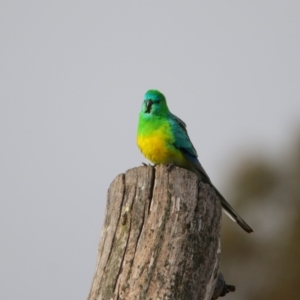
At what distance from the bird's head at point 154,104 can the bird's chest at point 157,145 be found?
0.44 metres

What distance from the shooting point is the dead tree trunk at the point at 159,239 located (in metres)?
5.59

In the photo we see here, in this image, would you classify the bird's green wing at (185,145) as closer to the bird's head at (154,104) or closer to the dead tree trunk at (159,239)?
the bird's head at (154,104)

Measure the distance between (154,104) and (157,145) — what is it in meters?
0.80

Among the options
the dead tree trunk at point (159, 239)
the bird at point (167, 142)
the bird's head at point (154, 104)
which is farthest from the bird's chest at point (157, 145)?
the dead tree trunk at point (159, 239)

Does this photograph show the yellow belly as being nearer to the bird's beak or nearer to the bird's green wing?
the bird's green wing

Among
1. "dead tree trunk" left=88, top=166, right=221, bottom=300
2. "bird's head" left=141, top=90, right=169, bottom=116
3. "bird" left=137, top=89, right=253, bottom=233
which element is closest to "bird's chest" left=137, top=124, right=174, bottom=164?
"bird" left=137, top=89, right=253, bottom=233

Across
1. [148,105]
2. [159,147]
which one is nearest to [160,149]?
[159,147]

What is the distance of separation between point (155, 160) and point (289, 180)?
27.9 feet

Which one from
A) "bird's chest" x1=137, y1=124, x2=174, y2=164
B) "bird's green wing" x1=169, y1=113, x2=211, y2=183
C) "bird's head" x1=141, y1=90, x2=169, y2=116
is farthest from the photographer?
"bird's head" x1=141, y1=90, x2=169, y2=116

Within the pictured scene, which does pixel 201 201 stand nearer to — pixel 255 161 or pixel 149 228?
pixel 149 228

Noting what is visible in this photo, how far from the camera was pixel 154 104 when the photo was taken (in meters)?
8.77

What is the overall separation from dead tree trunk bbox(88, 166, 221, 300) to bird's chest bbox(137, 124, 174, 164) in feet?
6.45

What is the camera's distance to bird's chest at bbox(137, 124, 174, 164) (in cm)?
809

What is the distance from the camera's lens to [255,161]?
51.5 feet
